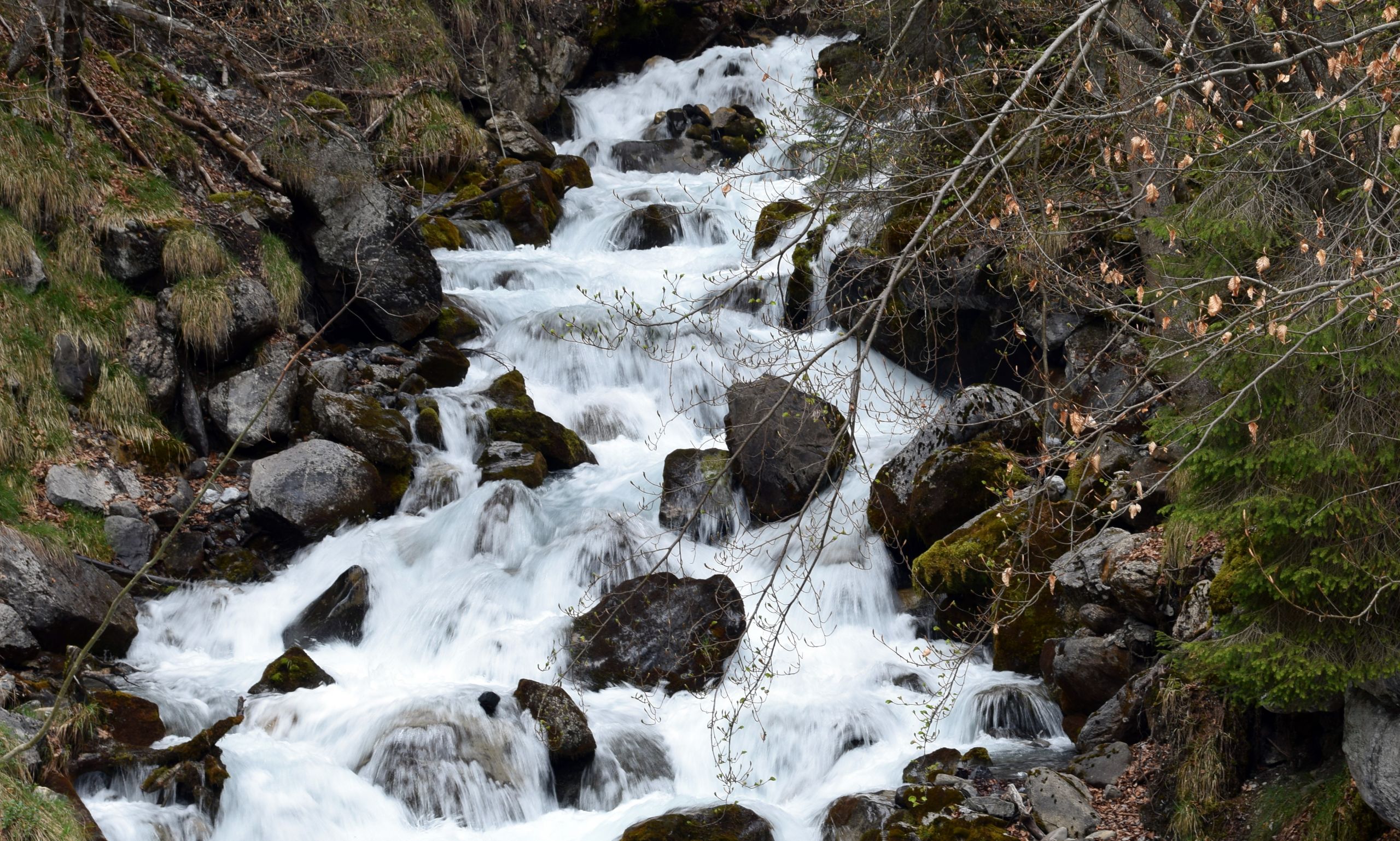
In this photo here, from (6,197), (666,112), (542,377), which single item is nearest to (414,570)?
(542,377)

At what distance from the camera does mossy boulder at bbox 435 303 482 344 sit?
42.0ft

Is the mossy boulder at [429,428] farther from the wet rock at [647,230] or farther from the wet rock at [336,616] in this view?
the wet rock at [647,230]

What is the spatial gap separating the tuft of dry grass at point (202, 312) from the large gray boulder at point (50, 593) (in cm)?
310

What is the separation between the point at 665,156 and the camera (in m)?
18.5

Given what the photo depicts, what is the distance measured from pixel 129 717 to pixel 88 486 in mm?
2835

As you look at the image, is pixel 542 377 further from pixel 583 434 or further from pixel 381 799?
pixel 381 799

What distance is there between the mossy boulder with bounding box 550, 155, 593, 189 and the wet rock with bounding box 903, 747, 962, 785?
1196 centimetres

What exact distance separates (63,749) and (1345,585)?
6774 mm

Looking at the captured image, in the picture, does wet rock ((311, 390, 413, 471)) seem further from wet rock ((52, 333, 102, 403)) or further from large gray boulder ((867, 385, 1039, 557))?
large gray boulder ((867, 385, 1039, 557))

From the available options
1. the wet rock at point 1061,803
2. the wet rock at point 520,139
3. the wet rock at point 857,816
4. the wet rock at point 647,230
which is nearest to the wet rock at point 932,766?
the wet rock at point 857,816

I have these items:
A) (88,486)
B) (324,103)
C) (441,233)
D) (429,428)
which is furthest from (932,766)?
(324,103)

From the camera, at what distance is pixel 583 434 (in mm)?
11969

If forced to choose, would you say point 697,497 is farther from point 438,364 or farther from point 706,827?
point 706,827

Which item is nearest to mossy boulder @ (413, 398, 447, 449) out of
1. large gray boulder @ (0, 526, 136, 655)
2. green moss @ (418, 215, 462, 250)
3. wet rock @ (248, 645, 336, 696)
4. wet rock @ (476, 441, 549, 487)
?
wet rock @ (476, 441, 549, 487)
